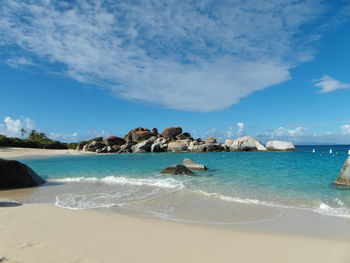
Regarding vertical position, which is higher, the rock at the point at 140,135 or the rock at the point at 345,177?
the rock at the point at 140,135

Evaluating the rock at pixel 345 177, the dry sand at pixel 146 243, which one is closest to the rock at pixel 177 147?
the rock at pixel 345 177

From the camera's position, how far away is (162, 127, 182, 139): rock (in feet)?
248

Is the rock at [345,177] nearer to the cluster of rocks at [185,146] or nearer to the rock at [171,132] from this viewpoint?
the cluster of rocks at [185,146]

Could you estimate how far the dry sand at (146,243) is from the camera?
406 cm

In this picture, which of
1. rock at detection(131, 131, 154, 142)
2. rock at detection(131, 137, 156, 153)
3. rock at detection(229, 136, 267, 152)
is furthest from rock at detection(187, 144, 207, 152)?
rock at detection(131, 131, 154, 142)

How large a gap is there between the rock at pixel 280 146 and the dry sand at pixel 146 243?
6537cm

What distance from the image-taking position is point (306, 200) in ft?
30.3

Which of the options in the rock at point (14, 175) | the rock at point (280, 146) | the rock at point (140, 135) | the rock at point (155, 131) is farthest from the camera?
the rock at point (155, 131)

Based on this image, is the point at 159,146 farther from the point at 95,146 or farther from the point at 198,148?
the point at 95,146

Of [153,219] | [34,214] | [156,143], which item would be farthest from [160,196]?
[156,143]

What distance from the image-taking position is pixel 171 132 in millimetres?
76125

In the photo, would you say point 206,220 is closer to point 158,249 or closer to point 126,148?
point 158,249

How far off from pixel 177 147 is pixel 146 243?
57.9 metres

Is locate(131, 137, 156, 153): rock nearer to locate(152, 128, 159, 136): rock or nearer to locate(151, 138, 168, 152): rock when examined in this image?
locate(151, 138, 168, 152): rock
